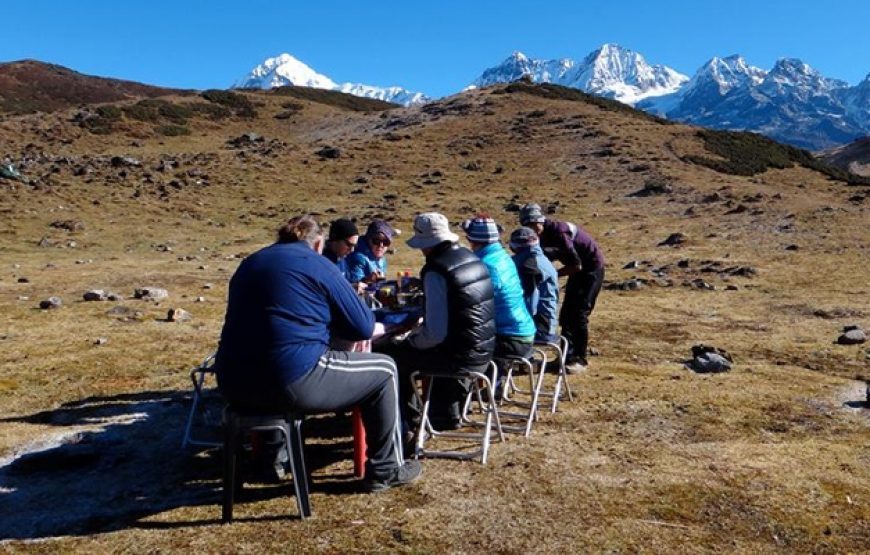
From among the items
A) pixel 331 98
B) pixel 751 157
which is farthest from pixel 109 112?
pixel 751 157

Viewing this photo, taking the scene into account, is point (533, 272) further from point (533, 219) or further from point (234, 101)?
point (234, 101)

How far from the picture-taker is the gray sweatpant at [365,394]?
4.98m

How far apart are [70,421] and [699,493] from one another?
20.9ft

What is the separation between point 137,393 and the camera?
8.70 meters

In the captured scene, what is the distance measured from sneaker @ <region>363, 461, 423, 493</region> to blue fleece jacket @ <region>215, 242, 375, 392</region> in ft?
4.11

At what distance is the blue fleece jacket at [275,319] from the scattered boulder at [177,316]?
8276 mm

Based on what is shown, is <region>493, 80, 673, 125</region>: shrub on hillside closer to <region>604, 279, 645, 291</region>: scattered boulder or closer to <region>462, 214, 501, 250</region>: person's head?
<region>604, 279, 645, 291</region>: scattered boulder

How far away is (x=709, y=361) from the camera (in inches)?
388

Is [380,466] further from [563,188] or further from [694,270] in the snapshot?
[563,188]

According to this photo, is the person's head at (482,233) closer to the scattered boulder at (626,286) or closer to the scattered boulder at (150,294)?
the scattered boulder at (150,294)

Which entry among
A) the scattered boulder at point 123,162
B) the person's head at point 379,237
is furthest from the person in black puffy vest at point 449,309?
the scattered boulder at point 123,162

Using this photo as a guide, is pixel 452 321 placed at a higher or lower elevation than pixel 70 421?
higher

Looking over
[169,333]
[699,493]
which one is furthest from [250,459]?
[169,333]

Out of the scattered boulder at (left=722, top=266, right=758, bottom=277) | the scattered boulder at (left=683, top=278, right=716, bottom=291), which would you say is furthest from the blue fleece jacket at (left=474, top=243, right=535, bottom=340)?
the scattered boulder at (left=722, top=266, right=758, bottom=277)
